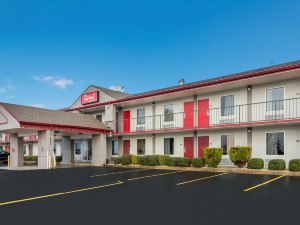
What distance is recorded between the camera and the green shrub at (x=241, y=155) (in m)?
18.9

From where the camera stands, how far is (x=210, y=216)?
23.0 feet

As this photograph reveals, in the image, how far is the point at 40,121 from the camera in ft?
72.6

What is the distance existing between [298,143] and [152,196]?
1304cm

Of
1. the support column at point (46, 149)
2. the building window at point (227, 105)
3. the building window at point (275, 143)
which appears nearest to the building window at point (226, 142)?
the building window at point (227, 105)

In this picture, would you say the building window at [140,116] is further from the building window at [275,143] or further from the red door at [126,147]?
the building window at [275,143]

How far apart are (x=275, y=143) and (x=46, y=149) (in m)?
17.3

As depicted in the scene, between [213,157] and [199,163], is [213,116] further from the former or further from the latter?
[199,163]

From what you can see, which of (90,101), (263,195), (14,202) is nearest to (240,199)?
(263,195)

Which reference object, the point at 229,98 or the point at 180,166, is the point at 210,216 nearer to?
the point at 180,166

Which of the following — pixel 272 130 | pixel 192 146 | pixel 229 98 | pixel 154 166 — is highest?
pixel 229 98

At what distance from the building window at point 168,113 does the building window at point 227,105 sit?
16.4 feet

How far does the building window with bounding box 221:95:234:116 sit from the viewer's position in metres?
21.7

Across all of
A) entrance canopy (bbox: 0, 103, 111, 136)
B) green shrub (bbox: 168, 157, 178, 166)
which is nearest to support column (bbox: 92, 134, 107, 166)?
entrance canopy (bbox: 0, 103, 111, 136)

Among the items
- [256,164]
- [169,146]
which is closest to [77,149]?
[169,146]
